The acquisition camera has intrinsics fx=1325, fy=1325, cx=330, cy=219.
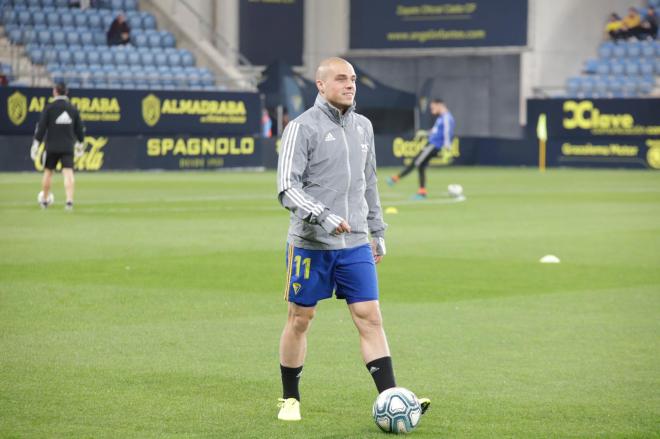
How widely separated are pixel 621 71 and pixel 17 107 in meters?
22.6

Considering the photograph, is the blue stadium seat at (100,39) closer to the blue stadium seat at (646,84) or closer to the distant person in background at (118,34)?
the distant person in background at (118,34)

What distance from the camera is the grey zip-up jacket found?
7.34 meters

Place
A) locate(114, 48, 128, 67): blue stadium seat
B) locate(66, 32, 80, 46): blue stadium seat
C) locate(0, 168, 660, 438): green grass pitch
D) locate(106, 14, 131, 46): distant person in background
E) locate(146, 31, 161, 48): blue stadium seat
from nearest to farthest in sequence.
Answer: locate(0, 168, 660, 438): green grass pitch → locate(66, 32, 80, 46): blue stadium seat → locate(114, 48, 128, 67): blue stadium seat → locate(106, 14, 131, 46): distant person in background → locate(146, 31, 161, 48): blue stadium seat

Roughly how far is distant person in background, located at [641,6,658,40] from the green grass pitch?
27543 millimetres

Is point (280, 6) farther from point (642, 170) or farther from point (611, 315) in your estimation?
point (611, 315)

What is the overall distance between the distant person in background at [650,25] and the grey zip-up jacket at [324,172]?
43043 mm

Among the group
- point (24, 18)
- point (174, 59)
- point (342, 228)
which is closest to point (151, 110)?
point (174, 59)

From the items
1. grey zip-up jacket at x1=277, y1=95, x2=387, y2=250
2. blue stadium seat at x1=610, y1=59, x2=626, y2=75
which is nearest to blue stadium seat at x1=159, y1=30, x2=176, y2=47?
blue stadium seat at x1=610, y1=59, x2=626, y2=75

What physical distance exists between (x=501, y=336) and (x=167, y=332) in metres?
2.71

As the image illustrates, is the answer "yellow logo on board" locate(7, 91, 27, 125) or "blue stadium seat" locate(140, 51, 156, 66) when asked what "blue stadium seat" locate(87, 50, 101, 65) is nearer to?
"blue stadium seat" locate(140, 51, 156, 66)

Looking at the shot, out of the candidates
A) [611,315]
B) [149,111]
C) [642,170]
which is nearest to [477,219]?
[611,315]

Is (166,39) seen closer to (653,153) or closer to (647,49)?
(653,153)

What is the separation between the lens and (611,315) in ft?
39.0

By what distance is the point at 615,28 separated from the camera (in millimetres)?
49344
